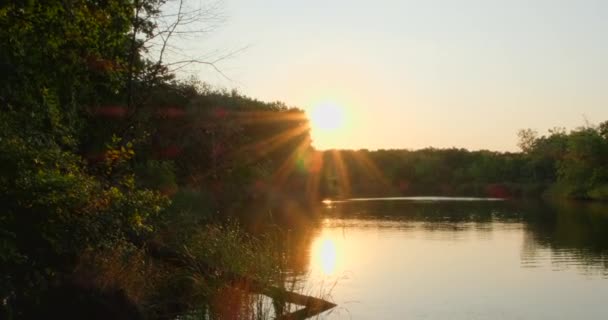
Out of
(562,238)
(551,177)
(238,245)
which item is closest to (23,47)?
(238,245)

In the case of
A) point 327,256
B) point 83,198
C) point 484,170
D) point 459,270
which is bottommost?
point 459,270

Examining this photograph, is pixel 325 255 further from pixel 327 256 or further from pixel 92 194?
pixel 92 194

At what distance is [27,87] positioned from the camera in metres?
9.18

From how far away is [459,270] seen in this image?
23.1 meters

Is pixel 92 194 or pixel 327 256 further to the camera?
pixel 327 256

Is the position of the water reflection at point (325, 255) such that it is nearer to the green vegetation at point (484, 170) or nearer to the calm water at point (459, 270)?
the calm water at point (459, 270)

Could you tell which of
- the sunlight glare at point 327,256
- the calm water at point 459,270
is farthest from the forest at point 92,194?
the sunlight glare at point 327,256

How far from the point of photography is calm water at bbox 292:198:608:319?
54.8ft

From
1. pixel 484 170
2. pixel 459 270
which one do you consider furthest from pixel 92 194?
pixel 484 170

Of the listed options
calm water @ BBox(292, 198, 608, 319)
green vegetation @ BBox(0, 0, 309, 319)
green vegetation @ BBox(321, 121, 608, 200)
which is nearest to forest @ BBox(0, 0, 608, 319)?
green vegetation @ BBox(0, 0, 309, 319)

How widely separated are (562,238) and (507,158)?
74.3 m

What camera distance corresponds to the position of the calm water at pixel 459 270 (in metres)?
16.7

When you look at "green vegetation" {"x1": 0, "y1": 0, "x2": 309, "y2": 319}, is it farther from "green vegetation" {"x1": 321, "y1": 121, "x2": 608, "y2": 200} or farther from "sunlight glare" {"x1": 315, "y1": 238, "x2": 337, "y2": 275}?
"green vegetation" {"x1": 321, "y1": 121, "x2": 608, "y2": 200}

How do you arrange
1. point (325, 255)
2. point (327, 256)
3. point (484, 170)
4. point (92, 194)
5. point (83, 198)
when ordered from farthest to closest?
1. point (484, 170)
2. point (325, 255)
3. point (327, 256)
4. point (92, 194)
5. point (83, 198)
